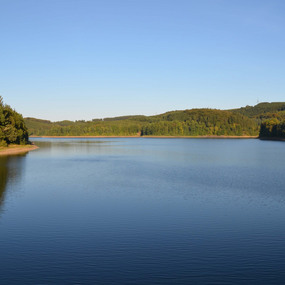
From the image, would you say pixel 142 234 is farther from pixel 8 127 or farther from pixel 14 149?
pixel 14 149

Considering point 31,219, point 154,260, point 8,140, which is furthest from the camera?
point 8,140

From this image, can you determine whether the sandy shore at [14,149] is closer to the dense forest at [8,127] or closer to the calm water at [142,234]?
the dense forest at [8,127]

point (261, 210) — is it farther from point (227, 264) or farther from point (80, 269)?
point (80, 269)

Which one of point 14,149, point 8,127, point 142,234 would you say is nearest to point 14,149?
point 14,149

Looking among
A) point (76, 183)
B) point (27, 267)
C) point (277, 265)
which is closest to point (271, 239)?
point (277, 265)

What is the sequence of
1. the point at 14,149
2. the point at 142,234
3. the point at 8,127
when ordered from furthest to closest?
the point at 14,149 → the point at 8,127 → the point at 142,234

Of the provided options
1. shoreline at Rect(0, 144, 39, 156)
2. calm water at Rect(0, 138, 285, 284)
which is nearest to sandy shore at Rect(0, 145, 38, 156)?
shoreline at Rect(0, 144, 39, 156)

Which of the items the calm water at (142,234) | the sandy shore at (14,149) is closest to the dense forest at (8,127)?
the sandy shore at (14,149)

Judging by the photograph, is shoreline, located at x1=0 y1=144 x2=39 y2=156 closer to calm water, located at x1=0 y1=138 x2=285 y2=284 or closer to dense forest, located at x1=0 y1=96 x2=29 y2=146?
dense forest, located at x1=0 y1=96 x2=29 y2=146

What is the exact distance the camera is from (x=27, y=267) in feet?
53.6

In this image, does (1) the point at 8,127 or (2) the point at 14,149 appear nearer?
(1) the point at 8,127

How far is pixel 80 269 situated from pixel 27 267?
105 inches

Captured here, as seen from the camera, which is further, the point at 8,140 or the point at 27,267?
the point at 8,140

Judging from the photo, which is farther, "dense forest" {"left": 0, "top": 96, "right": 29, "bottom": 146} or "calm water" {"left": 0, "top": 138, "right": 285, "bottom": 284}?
"dense forest" {"left": 0, "top": 96, "right": 29, "bottom": 146}
